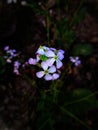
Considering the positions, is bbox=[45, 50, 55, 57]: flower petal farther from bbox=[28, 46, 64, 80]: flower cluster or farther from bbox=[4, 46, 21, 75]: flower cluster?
bbox=[4, 46, 21, 75]: flower cluster

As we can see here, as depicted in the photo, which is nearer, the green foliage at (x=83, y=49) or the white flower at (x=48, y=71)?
the white flower at (x=48, y=71)

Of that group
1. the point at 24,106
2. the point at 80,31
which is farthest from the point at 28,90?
the point at 80,31

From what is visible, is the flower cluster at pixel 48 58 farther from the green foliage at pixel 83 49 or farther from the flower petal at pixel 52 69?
the green foliage at pixel 83 49

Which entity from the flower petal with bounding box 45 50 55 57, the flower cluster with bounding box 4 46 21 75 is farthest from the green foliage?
the flower petal with bounding box 45 50 55 57

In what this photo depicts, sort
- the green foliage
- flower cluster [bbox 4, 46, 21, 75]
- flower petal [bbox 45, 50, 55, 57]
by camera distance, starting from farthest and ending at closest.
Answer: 1. the green foliage
2. flower cluster [bbox 4, 46, 21, 75]
3. flower petal [bbox 45, 50, 55, 57]

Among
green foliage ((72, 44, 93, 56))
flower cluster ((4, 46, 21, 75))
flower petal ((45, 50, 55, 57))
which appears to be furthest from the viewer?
green foliage ((72, 44, 93, 56))

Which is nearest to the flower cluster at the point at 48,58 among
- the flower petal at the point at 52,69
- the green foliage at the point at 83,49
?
the flower petal at the point at 52,69

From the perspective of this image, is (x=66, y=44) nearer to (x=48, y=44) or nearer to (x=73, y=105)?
(x=73, y=105)

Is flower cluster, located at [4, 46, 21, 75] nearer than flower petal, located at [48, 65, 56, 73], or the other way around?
flower petal, located at [48, 65, 56, 73]

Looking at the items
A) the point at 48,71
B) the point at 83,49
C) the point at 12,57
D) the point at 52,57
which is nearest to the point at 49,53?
the point at 52,57
